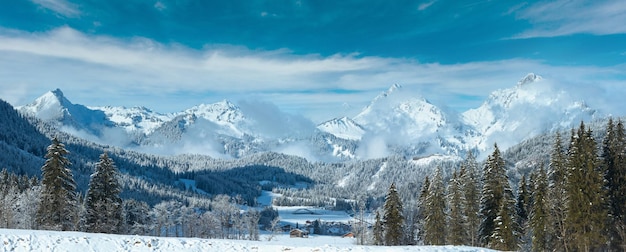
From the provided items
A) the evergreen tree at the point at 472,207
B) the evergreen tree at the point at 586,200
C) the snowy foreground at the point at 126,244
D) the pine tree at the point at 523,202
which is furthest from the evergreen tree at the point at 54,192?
the pine tree at the point at 523,202

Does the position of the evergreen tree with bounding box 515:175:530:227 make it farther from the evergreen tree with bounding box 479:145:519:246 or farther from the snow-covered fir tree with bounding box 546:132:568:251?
the evergreen tree with bounding box 479:145:519:246

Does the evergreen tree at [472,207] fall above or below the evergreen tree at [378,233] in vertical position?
above

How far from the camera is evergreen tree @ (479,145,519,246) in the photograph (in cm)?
5422

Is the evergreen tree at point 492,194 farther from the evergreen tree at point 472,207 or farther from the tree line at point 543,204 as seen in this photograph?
the evergreen tree at point 472,207

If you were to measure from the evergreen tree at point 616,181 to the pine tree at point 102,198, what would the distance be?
165ft

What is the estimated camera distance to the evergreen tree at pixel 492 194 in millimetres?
54219

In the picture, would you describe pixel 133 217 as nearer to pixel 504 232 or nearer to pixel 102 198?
pixel 102 198

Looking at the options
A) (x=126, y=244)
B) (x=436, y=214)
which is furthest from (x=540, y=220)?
(x=126, y=244)

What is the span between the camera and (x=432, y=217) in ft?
196

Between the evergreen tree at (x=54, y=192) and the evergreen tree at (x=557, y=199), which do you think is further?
the evergreen tree at (x=557, y=199)

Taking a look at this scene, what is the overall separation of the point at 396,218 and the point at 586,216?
23.6m

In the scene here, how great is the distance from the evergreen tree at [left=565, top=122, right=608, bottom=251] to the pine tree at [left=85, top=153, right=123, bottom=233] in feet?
153

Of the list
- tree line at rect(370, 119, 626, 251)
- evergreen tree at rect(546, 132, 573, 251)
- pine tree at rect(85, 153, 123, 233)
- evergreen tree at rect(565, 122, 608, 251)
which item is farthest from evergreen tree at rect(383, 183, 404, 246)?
pine tree at rect(85, 153, 123, 233)

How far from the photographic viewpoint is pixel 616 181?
47.0 meters
